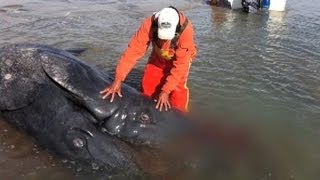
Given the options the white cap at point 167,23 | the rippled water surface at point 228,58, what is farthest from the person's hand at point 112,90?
the rippled water surface at point 228,58

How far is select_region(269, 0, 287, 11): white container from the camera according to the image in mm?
14466

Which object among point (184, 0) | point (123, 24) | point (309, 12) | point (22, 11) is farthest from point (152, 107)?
point (184, 0)

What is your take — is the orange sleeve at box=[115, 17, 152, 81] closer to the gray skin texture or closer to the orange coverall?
the orange coverall

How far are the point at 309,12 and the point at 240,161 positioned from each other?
32.6 feet

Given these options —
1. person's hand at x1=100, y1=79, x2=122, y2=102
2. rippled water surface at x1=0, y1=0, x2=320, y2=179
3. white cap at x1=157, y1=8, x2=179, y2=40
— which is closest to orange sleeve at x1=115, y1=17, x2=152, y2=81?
person's hand at x1=100, y1=79, x2=122, y2=102

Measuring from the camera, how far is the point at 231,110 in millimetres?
7230

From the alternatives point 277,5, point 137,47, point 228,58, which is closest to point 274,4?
point 277,5

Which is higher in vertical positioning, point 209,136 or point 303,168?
point 209,136

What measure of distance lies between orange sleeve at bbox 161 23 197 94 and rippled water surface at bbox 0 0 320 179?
47.8 inches

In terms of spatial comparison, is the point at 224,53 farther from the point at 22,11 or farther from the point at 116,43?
the point at 22,11

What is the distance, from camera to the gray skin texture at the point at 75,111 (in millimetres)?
5348

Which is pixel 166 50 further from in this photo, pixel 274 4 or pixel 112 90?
pixel 274 4

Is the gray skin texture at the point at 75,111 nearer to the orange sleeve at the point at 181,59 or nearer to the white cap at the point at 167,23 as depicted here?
the orange sleeve at the point at 181,59

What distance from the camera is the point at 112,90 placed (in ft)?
18.7
